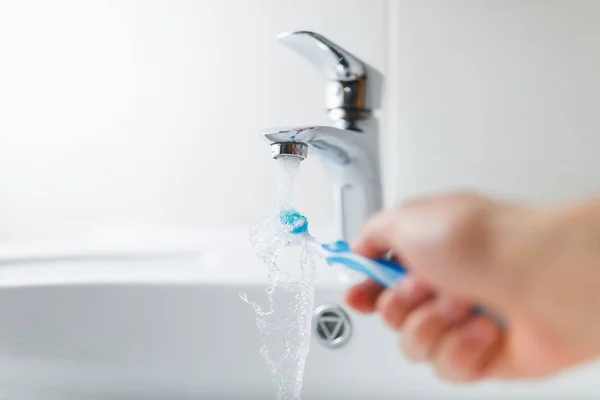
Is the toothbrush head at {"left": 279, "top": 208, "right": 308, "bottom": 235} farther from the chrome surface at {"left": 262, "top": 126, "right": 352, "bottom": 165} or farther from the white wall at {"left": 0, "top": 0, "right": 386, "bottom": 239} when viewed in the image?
the white wall at {"left": 0, "top": 0, "right": 386, "bottom": 239}

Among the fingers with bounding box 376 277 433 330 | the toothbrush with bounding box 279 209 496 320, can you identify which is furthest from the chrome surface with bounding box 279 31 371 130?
the fingers with bounding box 376 277 433 330

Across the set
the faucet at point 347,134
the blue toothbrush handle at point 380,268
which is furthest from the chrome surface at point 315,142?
the blue toothbrush handle at point 380,268

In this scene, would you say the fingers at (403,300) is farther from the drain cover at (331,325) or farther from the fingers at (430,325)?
the drain cover at (331,325)

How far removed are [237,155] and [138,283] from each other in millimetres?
193

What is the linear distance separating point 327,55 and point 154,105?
11.6 inches

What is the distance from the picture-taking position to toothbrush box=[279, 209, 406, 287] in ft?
1.08

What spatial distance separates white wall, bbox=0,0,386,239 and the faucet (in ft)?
0.49

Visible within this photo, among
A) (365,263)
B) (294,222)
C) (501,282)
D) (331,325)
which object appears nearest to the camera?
(501,282)

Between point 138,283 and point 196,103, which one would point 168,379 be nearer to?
point 138,283

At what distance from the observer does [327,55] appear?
48cm

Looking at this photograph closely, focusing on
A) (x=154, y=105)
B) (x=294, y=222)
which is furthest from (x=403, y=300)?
(x=154, y=105)

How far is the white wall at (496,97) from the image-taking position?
60 cm

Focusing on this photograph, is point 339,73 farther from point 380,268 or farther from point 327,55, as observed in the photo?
point 380,268

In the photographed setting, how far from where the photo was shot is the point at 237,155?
0.70 m
